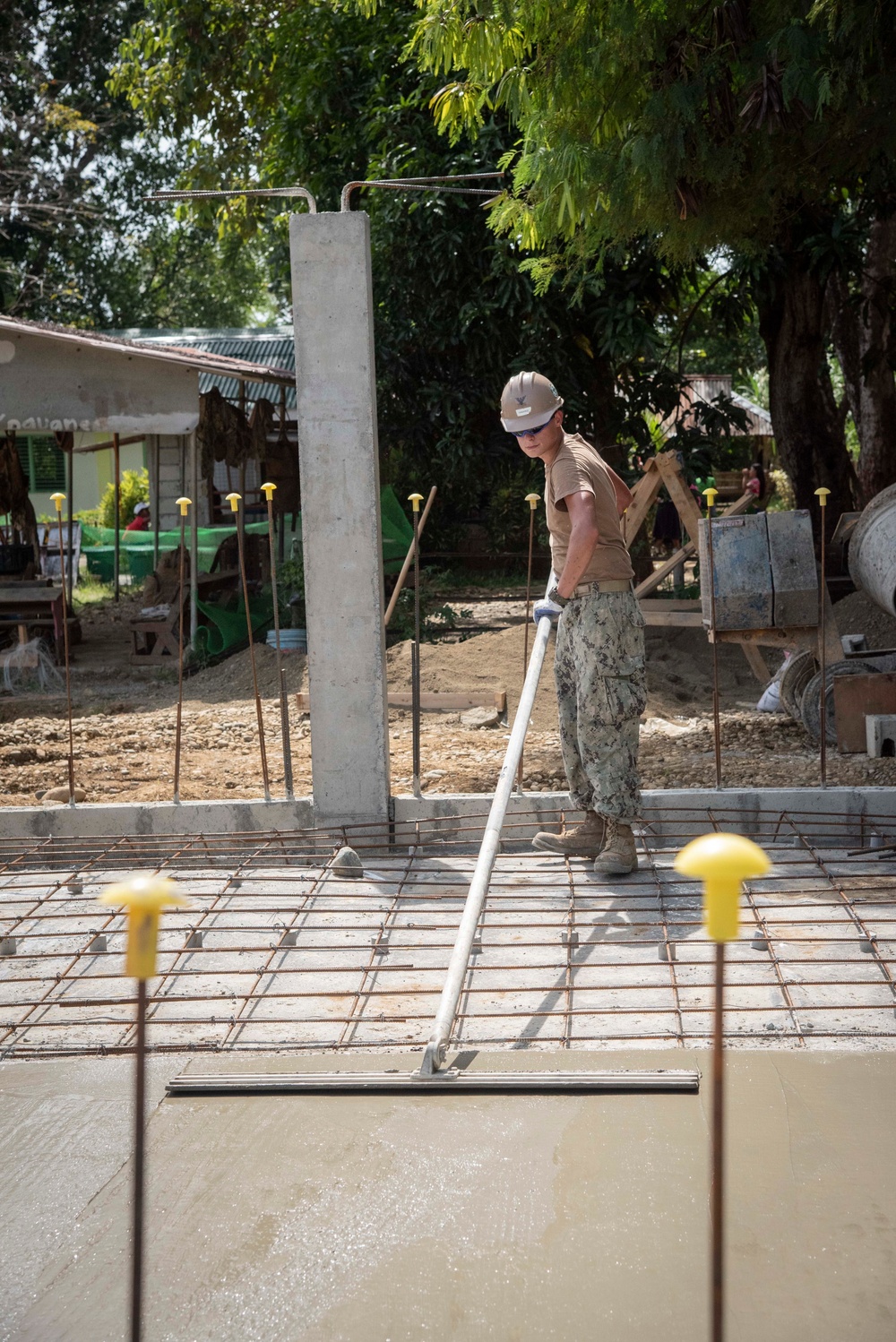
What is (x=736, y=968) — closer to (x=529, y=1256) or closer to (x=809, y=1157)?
(x=809, y=1157)

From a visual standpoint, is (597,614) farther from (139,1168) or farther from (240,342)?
(240,342)

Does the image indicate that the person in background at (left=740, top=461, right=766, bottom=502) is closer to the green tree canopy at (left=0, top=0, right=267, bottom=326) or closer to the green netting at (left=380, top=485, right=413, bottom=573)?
the green netting at (left=380, top=485, right=413, bottom=573)

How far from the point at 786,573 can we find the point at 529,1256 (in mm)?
5051

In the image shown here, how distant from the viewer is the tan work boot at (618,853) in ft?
15.1

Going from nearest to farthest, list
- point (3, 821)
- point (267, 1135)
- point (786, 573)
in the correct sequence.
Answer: point (267, 1135)
point (3, 821)
point (786, 573)

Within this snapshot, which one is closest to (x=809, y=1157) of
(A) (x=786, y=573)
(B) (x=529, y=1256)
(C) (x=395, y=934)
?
A: (B) (x=529, y=1256)

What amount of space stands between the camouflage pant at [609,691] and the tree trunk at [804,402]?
24.1 feet

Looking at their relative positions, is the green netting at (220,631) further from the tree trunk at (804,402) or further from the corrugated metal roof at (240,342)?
the corrugated metal roof at (240,342)

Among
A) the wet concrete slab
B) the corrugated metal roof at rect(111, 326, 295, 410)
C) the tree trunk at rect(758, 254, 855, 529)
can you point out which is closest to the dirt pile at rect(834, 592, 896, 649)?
the tree trunk at rect(758, 254, 855, 529)

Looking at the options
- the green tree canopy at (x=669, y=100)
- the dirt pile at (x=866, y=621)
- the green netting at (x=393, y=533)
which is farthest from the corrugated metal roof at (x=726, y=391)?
the green tree canopy at (x=669, y=100)

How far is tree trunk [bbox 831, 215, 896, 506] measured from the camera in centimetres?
1128

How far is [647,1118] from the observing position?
2.82 m

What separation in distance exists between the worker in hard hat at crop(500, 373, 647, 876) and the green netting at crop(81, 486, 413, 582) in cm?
551

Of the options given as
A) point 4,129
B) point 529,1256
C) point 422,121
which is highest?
point 4,129
